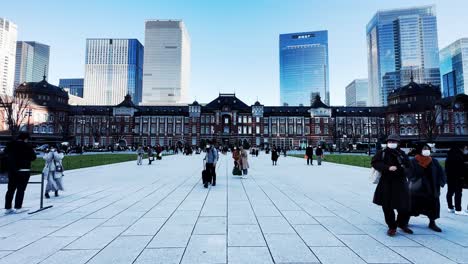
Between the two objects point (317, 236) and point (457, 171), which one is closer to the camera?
point (317, 236)

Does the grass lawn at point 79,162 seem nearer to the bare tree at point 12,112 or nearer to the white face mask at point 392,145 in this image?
the bare tree at point 12,112

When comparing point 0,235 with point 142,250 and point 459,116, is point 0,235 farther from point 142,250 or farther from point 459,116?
point 459,116

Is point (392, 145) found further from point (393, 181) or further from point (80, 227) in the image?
point (80, 227)

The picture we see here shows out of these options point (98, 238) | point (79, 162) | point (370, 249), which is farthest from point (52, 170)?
point (79, 162)

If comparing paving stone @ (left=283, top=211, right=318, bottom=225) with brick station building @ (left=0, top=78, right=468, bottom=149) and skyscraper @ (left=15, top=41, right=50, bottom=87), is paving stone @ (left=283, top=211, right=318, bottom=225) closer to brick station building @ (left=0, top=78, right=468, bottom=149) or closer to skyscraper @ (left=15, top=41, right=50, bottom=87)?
brick station building @ (left=0, top=78, right=468, bottom=149)

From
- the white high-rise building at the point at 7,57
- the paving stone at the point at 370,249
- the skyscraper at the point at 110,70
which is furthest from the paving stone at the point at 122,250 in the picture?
the skyscraper at the point at 110,70

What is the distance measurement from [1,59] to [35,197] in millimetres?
107600

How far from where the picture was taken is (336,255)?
3.84 meters

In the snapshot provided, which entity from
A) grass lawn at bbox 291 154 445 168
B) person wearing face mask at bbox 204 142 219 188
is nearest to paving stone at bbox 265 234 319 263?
person wearing face mask at bbox 204 142 219 188

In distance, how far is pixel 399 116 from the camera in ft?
230

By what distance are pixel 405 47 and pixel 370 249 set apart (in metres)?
156

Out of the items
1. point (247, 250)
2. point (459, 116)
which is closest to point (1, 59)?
point (247, 250)

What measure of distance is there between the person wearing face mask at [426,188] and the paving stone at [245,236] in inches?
122

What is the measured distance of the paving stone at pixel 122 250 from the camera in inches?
143
